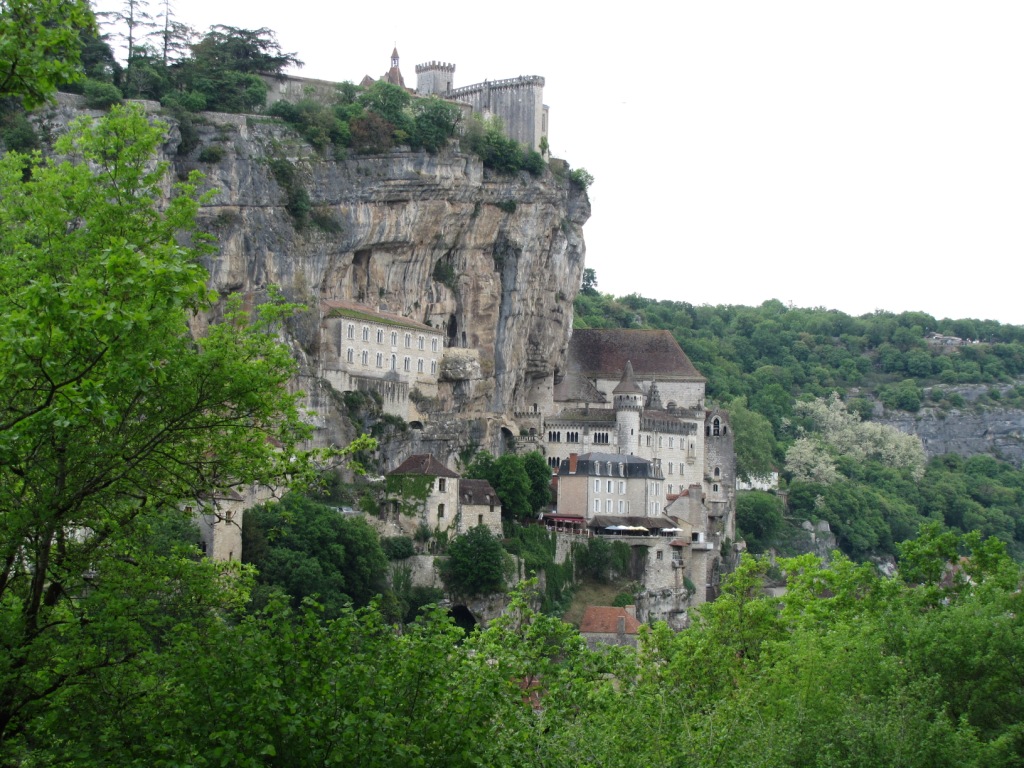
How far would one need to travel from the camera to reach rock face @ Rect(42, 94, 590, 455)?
73188 mm

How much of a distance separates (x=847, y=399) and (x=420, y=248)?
8899 cm

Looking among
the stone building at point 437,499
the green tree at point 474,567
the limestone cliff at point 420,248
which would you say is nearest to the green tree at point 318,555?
the stone building at point 437,499

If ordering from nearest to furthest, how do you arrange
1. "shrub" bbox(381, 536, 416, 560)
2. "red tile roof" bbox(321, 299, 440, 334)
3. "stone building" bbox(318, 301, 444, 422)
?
"shrub" bbox(381, 536, 416, 560), "stone building" bbox(318, 301, 444, 422), "red tile roof" bbox(321, 299, 440, 334)

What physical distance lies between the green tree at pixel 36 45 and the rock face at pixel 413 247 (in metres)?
49.6

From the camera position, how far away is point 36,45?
17.0 meters

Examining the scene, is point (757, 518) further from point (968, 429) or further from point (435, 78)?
point (968, 429)

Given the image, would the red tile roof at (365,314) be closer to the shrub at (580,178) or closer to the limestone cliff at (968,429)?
the shrub at (580,178)

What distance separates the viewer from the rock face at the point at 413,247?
7319cm

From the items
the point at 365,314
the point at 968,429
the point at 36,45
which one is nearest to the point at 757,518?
the point at 365,314

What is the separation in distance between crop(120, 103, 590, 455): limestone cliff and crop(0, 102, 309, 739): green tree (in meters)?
46.7

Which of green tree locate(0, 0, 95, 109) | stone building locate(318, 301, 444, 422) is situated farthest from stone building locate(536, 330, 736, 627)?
green tree locate(0, 0, 95, 109)

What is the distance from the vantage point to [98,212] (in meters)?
21.4

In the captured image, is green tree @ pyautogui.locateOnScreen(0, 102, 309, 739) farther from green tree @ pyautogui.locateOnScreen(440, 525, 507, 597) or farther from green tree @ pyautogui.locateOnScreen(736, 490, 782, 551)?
green tree @ pyautogui.locateOnScreen(736, 490, 782, 551)

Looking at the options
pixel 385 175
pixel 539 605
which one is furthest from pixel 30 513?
pixel 385 175
